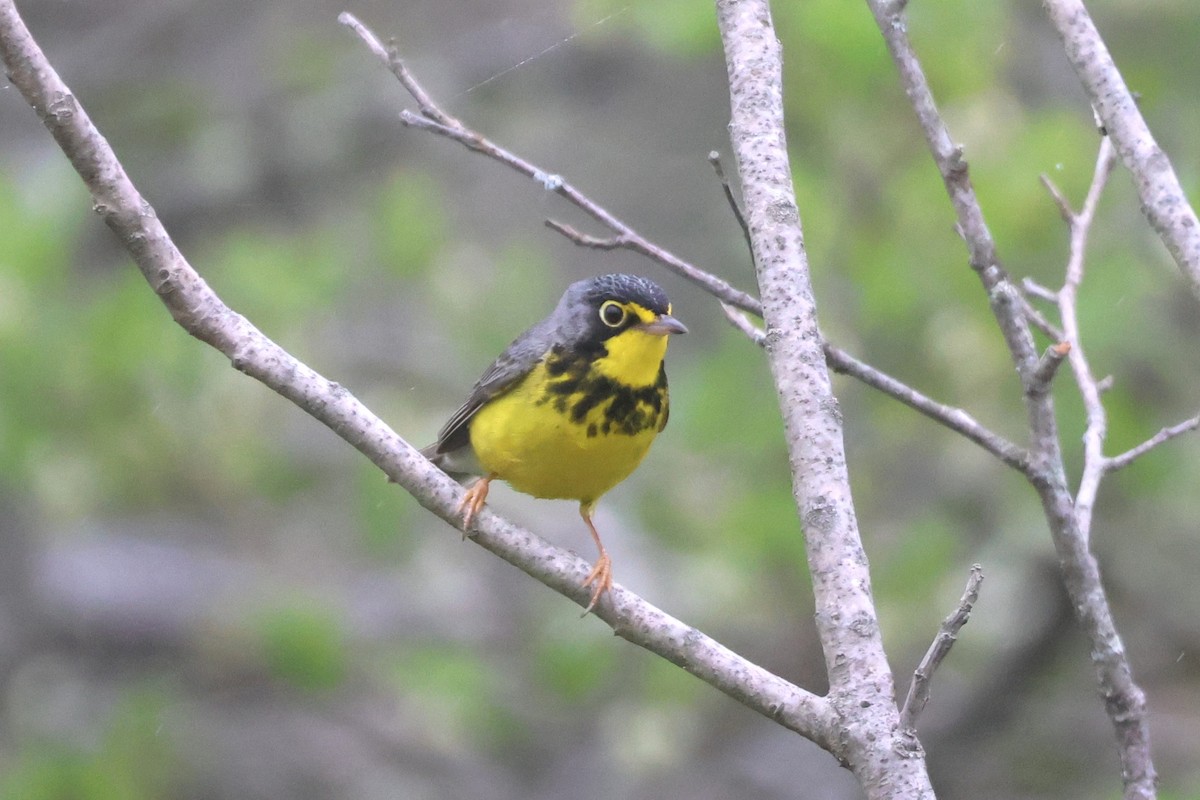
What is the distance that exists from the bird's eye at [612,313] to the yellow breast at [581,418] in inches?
2.0

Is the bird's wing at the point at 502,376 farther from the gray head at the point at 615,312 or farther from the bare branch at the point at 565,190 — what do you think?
the bare branch at the point at 565,190

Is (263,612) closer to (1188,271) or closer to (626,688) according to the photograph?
(626,688)

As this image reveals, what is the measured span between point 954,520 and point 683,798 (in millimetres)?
2260

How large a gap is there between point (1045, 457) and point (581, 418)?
1472mm

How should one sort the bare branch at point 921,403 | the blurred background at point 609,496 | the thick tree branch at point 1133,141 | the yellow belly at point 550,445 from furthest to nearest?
the blurred background at point 609,496, the yellow belly at point 550,445, the bare branch at point 921,403, the thick tree branch at point 1133,141

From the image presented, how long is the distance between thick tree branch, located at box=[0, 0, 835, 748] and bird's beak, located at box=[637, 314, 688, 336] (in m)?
1.13

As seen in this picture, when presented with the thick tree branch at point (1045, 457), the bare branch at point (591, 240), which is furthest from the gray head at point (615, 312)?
the thick tree branch at point (1045, 457)

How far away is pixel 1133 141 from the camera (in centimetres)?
294

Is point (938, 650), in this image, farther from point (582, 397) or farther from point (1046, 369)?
point (582, 397)

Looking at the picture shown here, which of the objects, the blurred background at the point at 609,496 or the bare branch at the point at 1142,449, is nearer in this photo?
the bare branch at the point at 1142,449

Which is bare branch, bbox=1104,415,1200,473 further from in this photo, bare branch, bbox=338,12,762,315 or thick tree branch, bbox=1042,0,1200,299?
bare branch, bbox=338,12,762,315

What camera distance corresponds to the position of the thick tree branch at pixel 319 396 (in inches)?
115

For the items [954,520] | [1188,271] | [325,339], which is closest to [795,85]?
[954,520]

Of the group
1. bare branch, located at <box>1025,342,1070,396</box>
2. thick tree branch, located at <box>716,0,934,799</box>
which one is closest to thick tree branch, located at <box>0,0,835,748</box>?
thick tree branch, located at <box>716,0,934,799</box>
